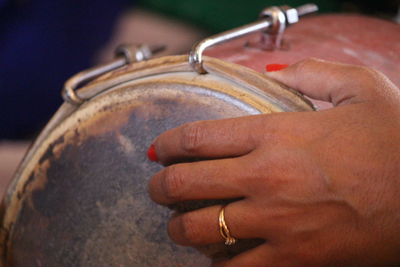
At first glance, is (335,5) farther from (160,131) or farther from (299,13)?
(160,131)

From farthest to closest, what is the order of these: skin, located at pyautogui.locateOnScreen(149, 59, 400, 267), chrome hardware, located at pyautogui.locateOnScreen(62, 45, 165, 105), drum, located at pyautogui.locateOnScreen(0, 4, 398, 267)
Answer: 1. chrome hardware, located at pyautogui.locateOnScreen(62, 45, 165, 105)
2. drum, located at pyautogui.locateOnScreen(0, 4, 398, 267)
3. skin, located at pyautogui.locateOnScreen(149, 59, 400, 267)

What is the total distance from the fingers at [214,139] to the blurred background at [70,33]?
3.27 feet

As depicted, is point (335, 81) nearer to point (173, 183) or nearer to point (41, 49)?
point (173, 183)

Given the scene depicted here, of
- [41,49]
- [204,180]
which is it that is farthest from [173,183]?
[41,49]

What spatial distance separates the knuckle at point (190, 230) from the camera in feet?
1.70

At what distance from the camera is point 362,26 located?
975 mm

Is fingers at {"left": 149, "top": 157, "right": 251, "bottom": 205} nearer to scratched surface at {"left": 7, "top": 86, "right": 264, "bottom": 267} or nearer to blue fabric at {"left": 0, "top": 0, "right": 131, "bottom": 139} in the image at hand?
scratched surface at {"left": 7, "top": 86, "right": 264, "bottom": 267}

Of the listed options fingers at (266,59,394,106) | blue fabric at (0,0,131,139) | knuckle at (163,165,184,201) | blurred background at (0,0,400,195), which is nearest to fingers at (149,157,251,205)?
knuckle at (163,165,184,201)

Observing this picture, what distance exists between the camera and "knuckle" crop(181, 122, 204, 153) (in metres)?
0.52

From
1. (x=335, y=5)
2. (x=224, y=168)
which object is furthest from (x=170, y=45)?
(x=224, y=168)

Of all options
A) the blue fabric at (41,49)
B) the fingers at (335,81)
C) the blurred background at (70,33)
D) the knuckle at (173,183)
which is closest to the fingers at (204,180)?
the knuckle at (173,183)

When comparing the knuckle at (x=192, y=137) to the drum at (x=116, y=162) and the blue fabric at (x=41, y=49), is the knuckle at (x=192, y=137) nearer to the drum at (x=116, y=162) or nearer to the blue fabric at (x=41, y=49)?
the drum at (x=116, y=162)

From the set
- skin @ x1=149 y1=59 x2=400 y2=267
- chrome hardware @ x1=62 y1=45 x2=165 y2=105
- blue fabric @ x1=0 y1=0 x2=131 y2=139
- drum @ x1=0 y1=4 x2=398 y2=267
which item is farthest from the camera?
blue fabric @ x1=0 y1=0 x2=131 y2=139

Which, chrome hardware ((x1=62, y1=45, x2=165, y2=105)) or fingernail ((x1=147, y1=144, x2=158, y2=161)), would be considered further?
chrome hardware ((x1=62, y1=45, x2=165, y2=105))
